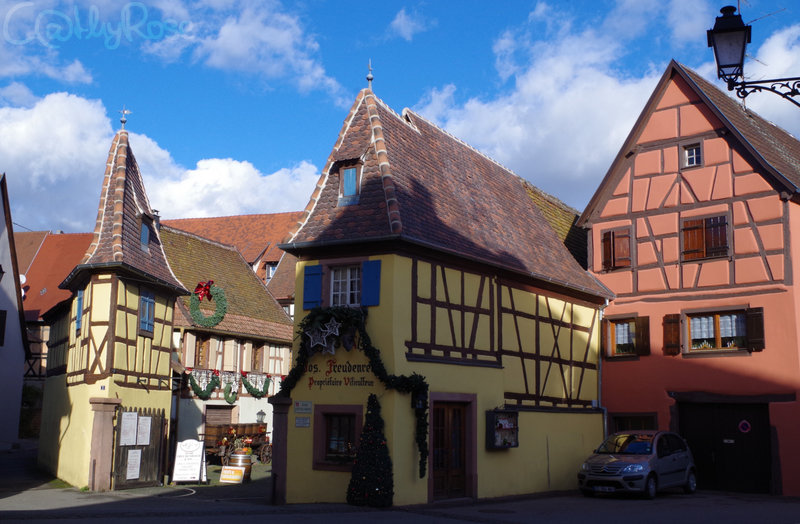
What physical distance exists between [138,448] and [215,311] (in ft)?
38.5

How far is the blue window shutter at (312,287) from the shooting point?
19438mm

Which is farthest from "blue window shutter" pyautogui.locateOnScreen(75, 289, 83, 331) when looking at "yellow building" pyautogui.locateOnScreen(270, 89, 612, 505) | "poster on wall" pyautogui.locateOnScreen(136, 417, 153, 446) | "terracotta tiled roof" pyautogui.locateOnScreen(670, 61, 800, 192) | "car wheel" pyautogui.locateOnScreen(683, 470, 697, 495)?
"terracotta tiled roof" pyautogui.locateOnScreen(670, 61, 800, 192)

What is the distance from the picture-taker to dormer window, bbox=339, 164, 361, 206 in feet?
65.3

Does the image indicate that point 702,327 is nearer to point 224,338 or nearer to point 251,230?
point 224,338

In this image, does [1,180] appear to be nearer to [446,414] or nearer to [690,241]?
[446,414]

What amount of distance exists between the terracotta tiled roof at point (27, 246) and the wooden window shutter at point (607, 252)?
118 ft

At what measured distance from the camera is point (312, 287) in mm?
19547

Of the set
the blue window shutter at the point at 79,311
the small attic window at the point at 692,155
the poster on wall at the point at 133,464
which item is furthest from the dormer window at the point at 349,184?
the small attic window at the point at 692,155

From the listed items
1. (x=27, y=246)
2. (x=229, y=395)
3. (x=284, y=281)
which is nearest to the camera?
(x=229, y=395)

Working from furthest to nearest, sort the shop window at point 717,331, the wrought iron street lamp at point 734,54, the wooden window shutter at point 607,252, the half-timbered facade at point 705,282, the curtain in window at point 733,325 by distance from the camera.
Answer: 1. the wooden window shutter at point 607,252
2. the curtain in window at point 733,325
3. the shop window at point 717,331
4. the half-timbered facade at point 705,282
5. the wrought iron street lamp at point 734,54

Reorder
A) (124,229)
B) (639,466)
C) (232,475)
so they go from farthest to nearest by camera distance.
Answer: (124,229) < (232,475) < (639,466)

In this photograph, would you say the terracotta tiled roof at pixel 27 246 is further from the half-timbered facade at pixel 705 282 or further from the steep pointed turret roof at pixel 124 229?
the half-timbered facade at pixel 705 282

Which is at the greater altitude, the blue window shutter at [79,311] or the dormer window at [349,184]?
the dormer window at [349,184]

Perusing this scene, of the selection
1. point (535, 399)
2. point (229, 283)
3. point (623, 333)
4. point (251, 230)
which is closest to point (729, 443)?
point (623, 333)
